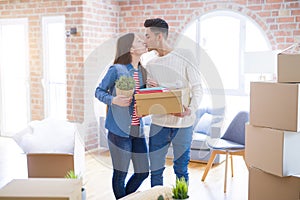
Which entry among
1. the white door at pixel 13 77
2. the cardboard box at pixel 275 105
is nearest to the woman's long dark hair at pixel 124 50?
the cardboard box at pixel 275 105

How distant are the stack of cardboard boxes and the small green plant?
791 mm

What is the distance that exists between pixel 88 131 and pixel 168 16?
183cm

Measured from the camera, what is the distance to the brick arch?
4422mm

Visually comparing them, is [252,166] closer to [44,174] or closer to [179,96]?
[179,96]

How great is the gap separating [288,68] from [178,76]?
0.67 meters

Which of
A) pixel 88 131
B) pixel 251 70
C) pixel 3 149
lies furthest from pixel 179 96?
pixel 3 149

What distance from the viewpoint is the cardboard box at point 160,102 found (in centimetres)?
224

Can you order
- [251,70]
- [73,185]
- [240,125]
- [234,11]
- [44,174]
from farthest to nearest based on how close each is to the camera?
[234,11] < [251,70] < [240,125] < [44,174] < [73,185]

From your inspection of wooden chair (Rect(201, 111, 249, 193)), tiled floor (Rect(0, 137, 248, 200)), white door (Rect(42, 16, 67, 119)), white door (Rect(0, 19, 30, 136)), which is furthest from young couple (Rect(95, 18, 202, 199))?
white door (Rect(0, 19, 30, 136))

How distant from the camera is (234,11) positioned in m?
4.59

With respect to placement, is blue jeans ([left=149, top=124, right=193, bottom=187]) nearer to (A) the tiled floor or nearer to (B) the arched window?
(A) the tiled floor

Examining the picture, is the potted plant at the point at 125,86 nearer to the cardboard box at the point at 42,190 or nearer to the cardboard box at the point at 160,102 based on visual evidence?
the cardboard box at the point at 160,102

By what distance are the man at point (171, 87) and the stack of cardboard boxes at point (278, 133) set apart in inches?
16.0

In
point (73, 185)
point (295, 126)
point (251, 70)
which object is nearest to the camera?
point (73, 185)
